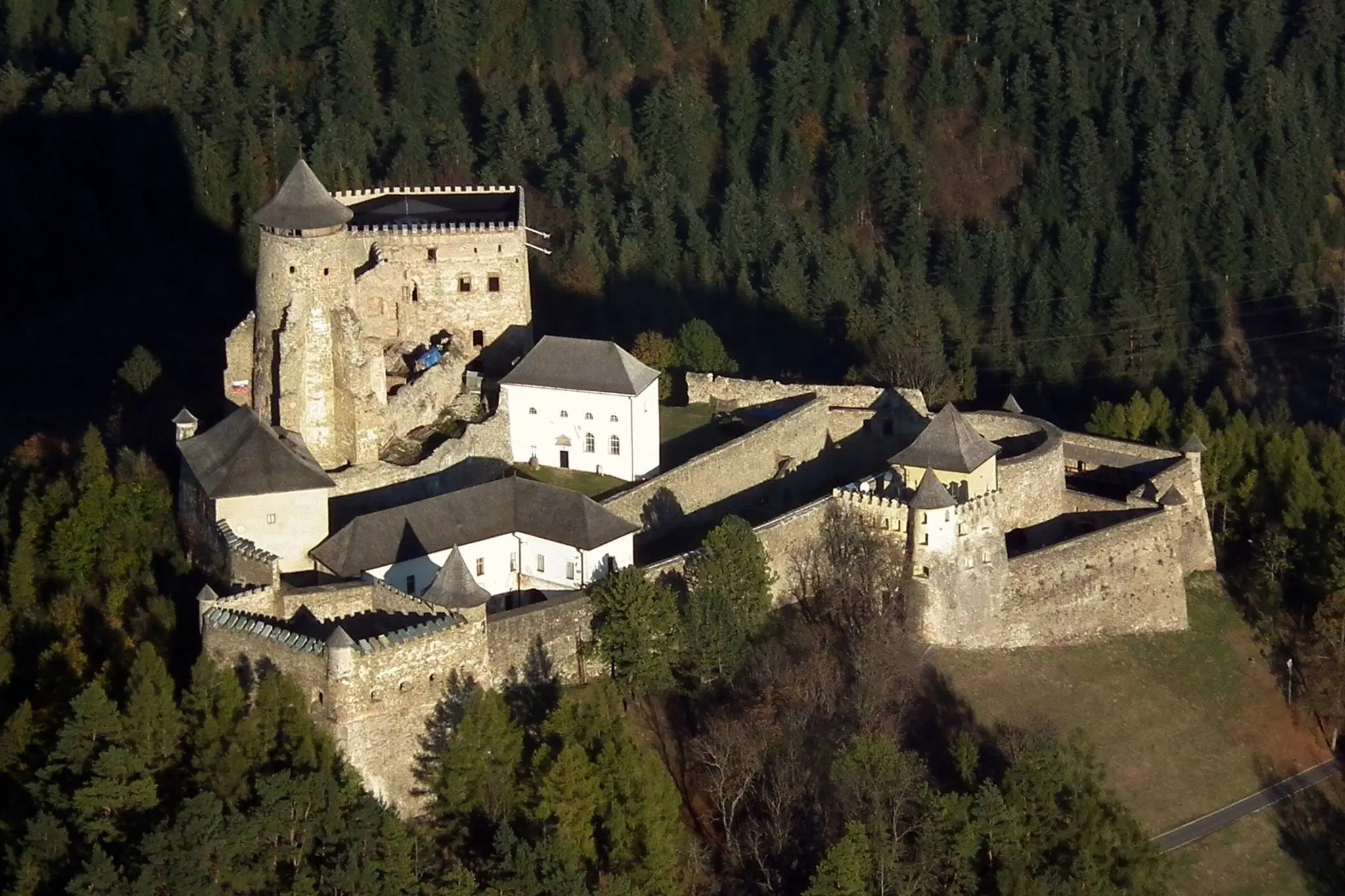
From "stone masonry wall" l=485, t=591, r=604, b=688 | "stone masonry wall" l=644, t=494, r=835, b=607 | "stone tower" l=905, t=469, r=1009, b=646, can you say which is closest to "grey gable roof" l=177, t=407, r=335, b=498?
"stone masonry wall" l=485, t=591, r=604, b=688

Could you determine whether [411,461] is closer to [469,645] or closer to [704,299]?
[469,645]

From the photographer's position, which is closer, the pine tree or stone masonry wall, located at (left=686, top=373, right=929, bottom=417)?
the pine tree

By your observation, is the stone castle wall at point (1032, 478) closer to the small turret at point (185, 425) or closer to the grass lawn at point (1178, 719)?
the grass lawn at point (1178, 719)

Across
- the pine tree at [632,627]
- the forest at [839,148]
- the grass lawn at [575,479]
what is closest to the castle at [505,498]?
the grass lawn at [575,479]

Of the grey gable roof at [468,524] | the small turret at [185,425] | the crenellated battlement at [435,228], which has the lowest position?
the grey gable roof at [468,524]

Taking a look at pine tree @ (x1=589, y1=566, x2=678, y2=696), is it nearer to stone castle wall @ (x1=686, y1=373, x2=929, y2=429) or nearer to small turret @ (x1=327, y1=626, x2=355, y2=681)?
small turret @ (x1=327, y1=626, x2=355, y2=681)

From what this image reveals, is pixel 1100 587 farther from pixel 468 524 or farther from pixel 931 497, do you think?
pixel 468 524

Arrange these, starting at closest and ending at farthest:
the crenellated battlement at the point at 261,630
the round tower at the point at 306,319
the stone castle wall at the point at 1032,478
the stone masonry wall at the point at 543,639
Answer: the crenellated battlement at the point at 261,630
the stone masonry wall at the point at 543,639
the round tower at the point at 306,319
the stone castle wall at the point at 1032,478

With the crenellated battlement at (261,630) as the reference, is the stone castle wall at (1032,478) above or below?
below
